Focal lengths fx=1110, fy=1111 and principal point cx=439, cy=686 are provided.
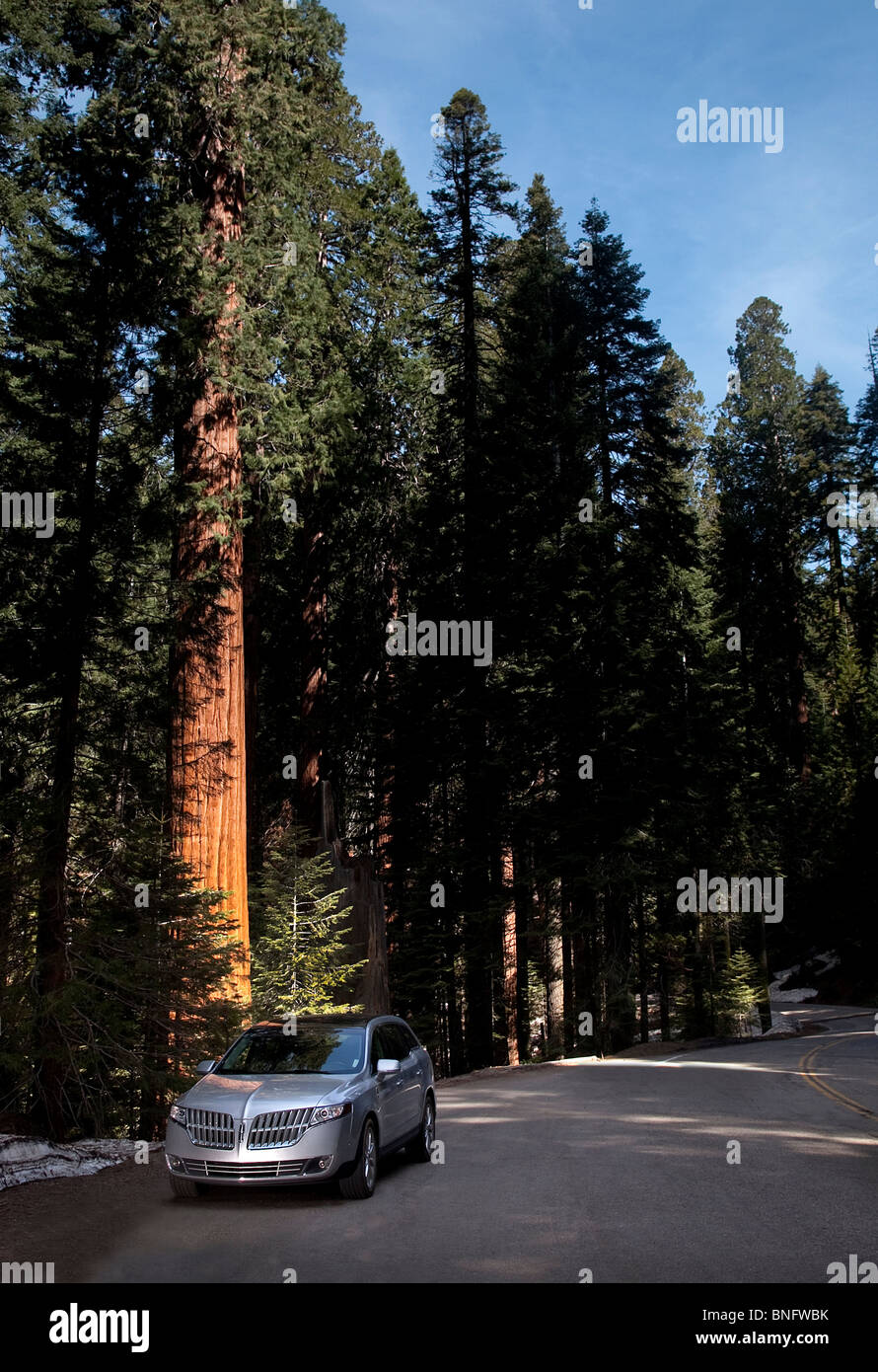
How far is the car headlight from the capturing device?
8438 mm

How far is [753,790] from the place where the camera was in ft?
117

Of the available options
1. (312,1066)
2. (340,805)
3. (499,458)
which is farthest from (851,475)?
(312,1066)

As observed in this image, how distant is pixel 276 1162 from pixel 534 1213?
77.3 inches

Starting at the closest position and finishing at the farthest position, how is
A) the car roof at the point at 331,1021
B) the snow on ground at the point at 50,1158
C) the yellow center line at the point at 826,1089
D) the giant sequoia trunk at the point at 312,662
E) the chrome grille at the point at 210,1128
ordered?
the chrome grille at the point at 210,1128 < the snow on ground at the point at 50,1158 < the car roof at the point at 331,1021 < the yellow center line at the point at 826,1089 < the giant sequoia trunk at the point at 312,662

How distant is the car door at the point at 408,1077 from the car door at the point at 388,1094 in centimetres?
3

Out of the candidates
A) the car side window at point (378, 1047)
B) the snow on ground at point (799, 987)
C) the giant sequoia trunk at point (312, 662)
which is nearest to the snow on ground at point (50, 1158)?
the car side window at point (378, 1047)

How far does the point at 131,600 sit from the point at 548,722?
15.9 m

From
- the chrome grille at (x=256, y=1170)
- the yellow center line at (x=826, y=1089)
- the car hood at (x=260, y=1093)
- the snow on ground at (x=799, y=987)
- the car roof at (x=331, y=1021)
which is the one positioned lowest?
the snow on ground at (x=799, y=987)

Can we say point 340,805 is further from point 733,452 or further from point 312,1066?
point 733,452

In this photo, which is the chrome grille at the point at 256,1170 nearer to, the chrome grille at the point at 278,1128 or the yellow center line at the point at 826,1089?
the chrome grille at the point at 278,1128

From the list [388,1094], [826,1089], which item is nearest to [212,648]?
[388,1094]

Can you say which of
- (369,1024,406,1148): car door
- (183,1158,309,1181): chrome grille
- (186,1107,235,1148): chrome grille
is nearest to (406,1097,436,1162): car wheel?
(369,1024,406,1148): car door

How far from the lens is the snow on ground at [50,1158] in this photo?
30.6 feet

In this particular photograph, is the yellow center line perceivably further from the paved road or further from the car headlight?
the car headlight
